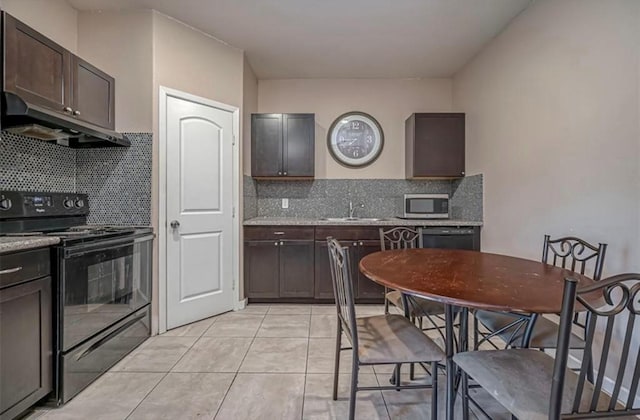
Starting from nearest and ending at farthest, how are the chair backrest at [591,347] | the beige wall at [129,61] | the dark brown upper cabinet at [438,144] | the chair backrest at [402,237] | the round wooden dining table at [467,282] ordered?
the chair backrest at [591,347], the round wooden dining table at [467,282], the chair backrest at [402,237], the beige wall at [129,61], the dark brown upper cabinet at [438,144]

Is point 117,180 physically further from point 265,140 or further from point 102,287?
point 265,140

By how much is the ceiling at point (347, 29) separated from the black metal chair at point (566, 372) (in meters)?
2.48

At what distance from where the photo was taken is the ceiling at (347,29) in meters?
2.56

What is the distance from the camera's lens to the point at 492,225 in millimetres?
3115

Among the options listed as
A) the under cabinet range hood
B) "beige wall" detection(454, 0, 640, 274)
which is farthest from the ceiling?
the under cabinet range hood

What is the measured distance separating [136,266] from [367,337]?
188cm

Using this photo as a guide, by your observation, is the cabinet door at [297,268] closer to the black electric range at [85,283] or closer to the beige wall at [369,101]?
the beige wall at [369,101]

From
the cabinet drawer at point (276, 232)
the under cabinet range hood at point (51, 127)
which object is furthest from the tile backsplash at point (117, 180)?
the cabinet drawer at point (276, 232)

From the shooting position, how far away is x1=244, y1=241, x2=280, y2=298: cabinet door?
3.40 meters

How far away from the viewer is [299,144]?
3.67 metres

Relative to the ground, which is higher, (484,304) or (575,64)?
(575,64)

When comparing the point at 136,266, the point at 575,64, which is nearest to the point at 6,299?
the point at 136,266

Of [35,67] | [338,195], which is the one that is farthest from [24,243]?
[338,195]

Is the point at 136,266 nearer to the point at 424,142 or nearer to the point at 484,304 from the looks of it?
the point at 484,304
